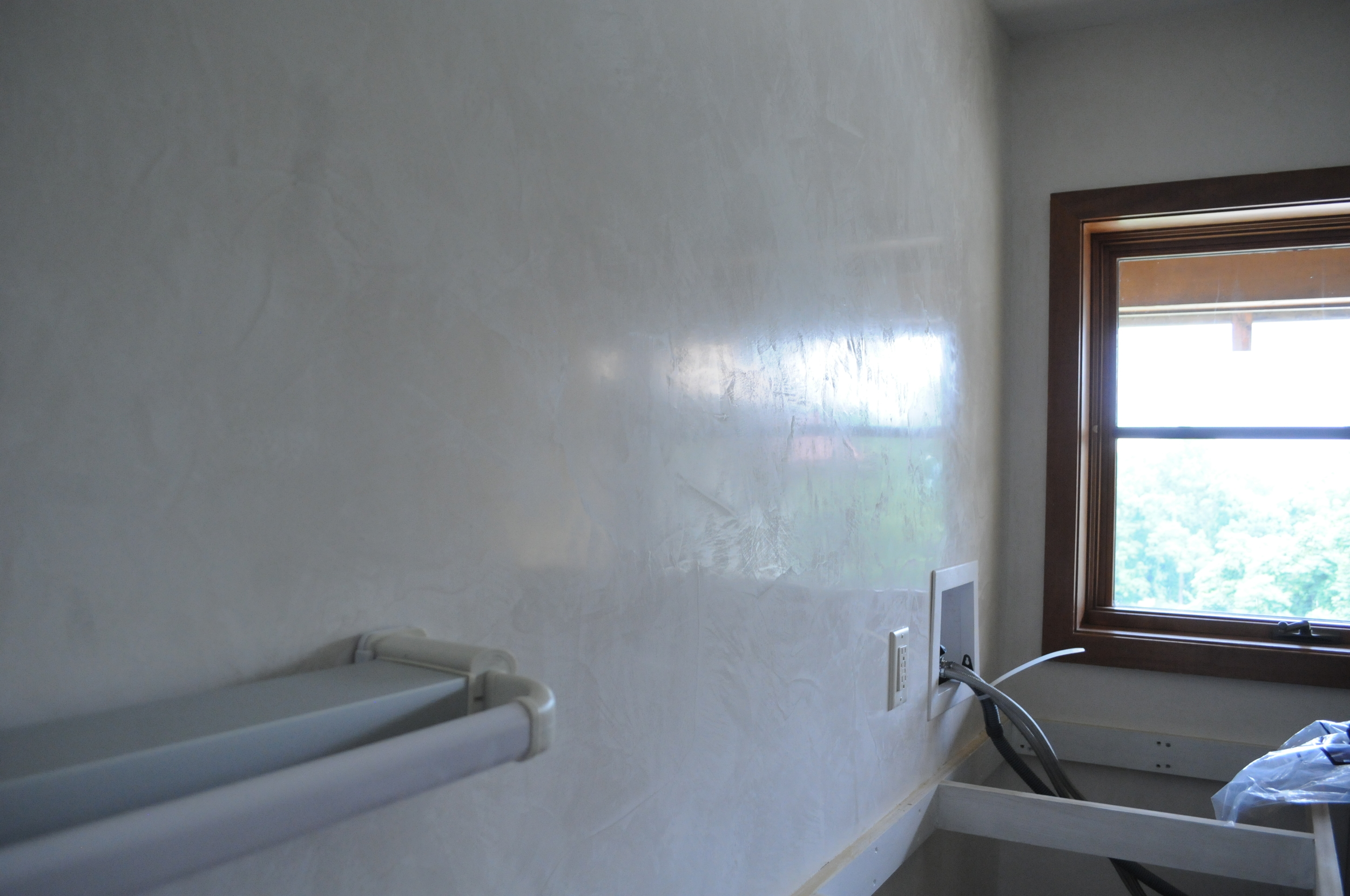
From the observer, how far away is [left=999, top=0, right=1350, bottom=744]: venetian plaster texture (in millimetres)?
1901

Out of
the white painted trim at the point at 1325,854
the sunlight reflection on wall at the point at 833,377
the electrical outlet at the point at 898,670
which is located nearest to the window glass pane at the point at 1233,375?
the sunlight reflection on wall at the point at 833,377

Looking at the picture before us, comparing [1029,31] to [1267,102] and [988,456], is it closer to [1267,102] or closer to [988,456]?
[1267,102]

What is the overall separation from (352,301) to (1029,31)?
207 centimetres

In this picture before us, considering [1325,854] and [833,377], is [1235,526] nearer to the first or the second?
[1325,854]

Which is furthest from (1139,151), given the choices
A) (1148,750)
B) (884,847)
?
(884,847)

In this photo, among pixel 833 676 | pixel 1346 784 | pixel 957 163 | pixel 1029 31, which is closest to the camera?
pixel 833 676

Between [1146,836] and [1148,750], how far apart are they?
639mm

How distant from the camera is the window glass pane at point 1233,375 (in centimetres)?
195

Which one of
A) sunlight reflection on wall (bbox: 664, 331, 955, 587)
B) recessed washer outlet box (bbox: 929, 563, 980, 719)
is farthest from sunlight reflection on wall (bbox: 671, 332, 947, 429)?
recessed washer outlet box (bbox: 929, 563, 980, 719)

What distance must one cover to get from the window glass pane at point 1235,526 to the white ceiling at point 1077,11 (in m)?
0.95

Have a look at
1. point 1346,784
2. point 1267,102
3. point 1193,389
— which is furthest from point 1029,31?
point 1346,784

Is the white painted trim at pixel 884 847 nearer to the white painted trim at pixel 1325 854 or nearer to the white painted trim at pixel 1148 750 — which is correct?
the white painted trim at pixel 1148 750

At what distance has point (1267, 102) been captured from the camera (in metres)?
1.94

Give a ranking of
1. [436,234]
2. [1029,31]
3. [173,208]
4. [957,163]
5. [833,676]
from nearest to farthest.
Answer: [173,208] → [436,234] → [833,676] → [957,163] → [1029,31]
